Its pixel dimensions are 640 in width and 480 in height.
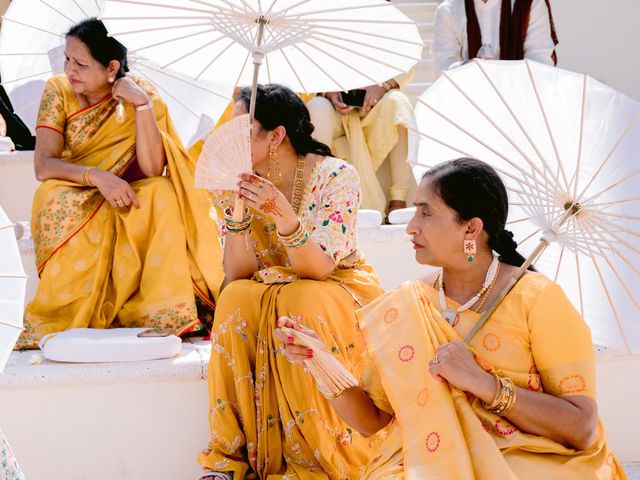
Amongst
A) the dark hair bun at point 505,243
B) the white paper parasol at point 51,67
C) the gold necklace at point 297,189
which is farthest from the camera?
the white paper parasol at point 51,67

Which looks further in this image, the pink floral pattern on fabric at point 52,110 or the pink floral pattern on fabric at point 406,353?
the pink floral pattern on fabric at point 52,110

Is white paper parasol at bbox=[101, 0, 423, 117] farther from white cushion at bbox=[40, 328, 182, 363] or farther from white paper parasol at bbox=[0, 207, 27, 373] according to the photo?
white cushion at bbox=[40, 328, 182, 363]

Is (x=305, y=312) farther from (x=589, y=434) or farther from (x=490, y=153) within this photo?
(x=589, y=434)

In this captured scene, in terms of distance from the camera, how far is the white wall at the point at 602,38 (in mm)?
7684

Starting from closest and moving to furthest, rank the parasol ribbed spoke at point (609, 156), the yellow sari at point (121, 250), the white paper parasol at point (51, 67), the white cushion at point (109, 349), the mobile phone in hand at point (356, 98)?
the parasol ribbed spoke at point (609, 156), the white cushion at point (109, 349), the yellow sari at point (121, 250), the white paper parasol at point (51, 67), the mobile phone in hand at point (356, 98)

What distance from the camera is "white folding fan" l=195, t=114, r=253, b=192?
2615mm

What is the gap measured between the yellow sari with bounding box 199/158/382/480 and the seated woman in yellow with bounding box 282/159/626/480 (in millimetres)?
448

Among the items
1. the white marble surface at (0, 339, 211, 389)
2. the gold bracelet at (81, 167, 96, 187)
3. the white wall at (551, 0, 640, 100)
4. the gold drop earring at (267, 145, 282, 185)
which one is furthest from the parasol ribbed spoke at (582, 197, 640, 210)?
the white wall at (551, 0, 640, 100)

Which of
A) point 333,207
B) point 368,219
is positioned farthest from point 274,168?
point 368,219

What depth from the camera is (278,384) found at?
2.86 m

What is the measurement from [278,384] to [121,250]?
4.23ft

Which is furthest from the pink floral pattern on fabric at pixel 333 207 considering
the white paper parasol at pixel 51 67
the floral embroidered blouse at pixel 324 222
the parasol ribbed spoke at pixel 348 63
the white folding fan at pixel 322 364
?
the white paper parasol at pixel 51 67

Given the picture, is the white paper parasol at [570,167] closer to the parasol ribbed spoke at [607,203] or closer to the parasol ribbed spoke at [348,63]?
the parasol ribbed spoke at [607,203]

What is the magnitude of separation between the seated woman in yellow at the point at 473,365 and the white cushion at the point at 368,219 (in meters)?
1.78
